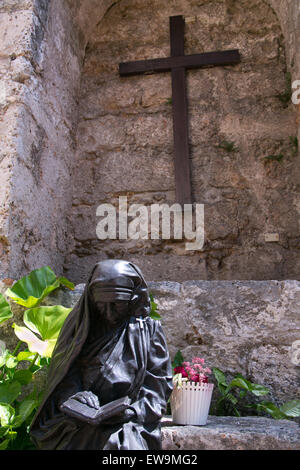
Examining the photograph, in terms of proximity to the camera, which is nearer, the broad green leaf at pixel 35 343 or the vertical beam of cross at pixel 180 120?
the broad green leaf at pixel 35 343

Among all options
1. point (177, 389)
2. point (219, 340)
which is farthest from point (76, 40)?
point (177, 389)

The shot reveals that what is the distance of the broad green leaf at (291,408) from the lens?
2.20m

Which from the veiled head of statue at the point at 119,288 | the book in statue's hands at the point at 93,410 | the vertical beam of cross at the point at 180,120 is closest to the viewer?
the book in statue's hands at the point at 93,410

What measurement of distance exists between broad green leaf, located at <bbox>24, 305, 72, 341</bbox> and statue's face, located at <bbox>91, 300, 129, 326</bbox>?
24.3 inches

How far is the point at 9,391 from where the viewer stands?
7.04 ft

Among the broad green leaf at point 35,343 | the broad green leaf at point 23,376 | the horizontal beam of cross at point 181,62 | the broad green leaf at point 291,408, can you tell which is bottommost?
the broad green leaf at point 291,408

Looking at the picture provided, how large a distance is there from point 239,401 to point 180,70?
2.65 meters

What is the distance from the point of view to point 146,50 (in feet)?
13.7

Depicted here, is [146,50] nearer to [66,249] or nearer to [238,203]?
[238,203]

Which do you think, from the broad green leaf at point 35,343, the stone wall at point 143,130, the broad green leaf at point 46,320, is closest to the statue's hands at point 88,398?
the broad green leaf at point 35,343

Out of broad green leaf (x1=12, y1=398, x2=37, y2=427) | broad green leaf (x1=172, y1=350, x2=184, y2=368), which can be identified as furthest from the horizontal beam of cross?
broad green leaf (x1=12, y1=398, x2=37, y2=427)

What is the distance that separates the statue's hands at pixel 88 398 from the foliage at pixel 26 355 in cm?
54

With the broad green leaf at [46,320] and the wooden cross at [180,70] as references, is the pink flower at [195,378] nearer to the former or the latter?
the broad green leaf at [46,320]

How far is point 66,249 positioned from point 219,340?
1508mm
